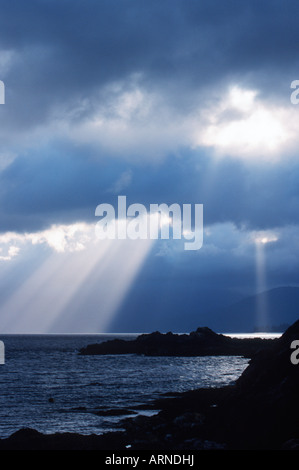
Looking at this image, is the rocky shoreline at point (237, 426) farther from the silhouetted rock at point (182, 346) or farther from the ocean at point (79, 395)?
the silhouetted rock at point (182, 346)

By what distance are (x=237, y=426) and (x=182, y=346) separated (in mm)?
139318

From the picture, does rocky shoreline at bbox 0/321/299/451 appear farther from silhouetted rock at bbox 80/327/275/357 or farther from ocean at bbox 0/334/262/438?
silhouetted rock at bbox 80/327/275/357

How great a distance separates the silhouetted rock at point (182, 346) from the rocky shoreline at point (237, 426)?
12442cm

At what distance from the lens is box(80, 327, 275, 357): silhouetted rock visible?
164m

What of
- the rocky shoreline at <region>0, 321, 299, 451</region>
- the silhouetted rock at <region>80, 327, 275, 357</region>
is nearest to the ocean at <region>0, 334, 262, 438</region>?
the rocky shoreline at <region>0, 321, 299, 451</region>

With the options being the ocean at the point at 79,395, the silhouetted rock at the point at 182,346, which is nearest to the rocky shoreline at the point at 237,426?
the ocean at the point at 79,395

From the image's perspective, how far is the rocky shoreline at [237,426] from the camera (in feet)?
101

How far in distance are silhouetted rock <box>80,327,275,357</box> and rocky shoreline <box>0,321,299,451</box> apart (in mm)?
124425

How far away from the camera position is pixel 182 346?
16938cm

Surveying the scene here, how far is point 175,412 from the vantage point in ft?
139

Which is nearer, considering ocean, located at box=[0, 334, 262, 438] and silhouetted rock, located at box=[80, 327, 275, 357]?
ocean, located at box=[0, 334, 262, 438]

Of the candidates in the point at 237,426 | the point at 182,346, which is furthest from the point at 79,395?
the point at 182,346
